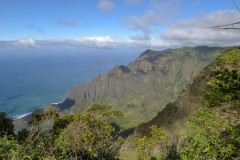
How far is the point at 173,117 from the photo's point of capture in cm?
11825

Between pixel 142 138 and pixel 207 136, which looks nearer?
pixel 207 136

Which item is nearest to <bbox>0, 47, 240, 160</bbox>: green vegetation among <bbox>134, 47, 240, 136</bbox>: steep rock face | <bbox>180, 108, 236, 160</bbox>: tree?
<bbox>180, 108, 236, 160</bbox>: tree

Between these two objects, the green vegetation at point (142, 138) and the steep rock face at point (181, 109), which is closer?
the green vegetation at point (142, 138)

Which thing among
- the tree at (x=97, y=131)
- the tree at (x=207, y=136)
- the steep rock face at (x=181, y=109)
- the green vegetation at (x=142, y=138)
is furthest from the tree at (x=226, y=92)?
the steep rock face at (x=181, y=109)

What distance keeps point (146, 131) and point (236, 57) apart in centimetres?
9145

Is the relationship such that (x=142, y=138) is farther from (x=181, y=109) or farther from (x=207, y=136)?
(x=181, y=109)

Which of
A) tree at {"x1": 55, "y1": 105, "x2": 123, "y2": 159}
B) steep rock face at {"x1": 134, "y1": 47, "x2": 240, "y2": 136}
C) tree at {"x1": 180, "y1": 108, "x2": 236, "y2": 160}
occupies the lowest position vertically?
steep rock face at {"x1": 134, "y1": 47, "x2": 240, "y2": 136}

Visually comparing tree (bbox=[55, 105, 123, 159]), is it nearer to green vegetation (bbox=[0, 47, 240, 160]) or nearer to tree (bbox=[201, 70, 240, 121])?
green vegetation (bbox=[0, 47, 240, 160])

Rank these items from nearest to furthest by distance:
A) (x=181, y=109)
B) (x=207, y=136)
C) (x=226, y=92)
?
1. (x=226, y=92)
2. (x=207, y=136)
3. (x=181, y=109)

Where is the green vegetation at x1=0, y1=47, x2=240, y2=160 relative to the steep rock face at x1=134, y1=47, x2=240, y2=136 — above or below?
above

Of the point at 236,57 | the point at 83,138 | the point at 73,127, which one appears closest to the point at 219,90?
the point at 236,57

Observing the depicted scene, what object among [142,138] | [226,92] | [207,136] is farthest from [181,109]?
[226,92]

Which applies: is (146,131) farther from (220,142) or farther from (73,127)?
(220,142)

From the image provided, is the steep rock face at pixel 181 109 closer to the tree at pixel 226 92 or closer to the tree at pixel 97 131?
the tree at pixel 97 131
